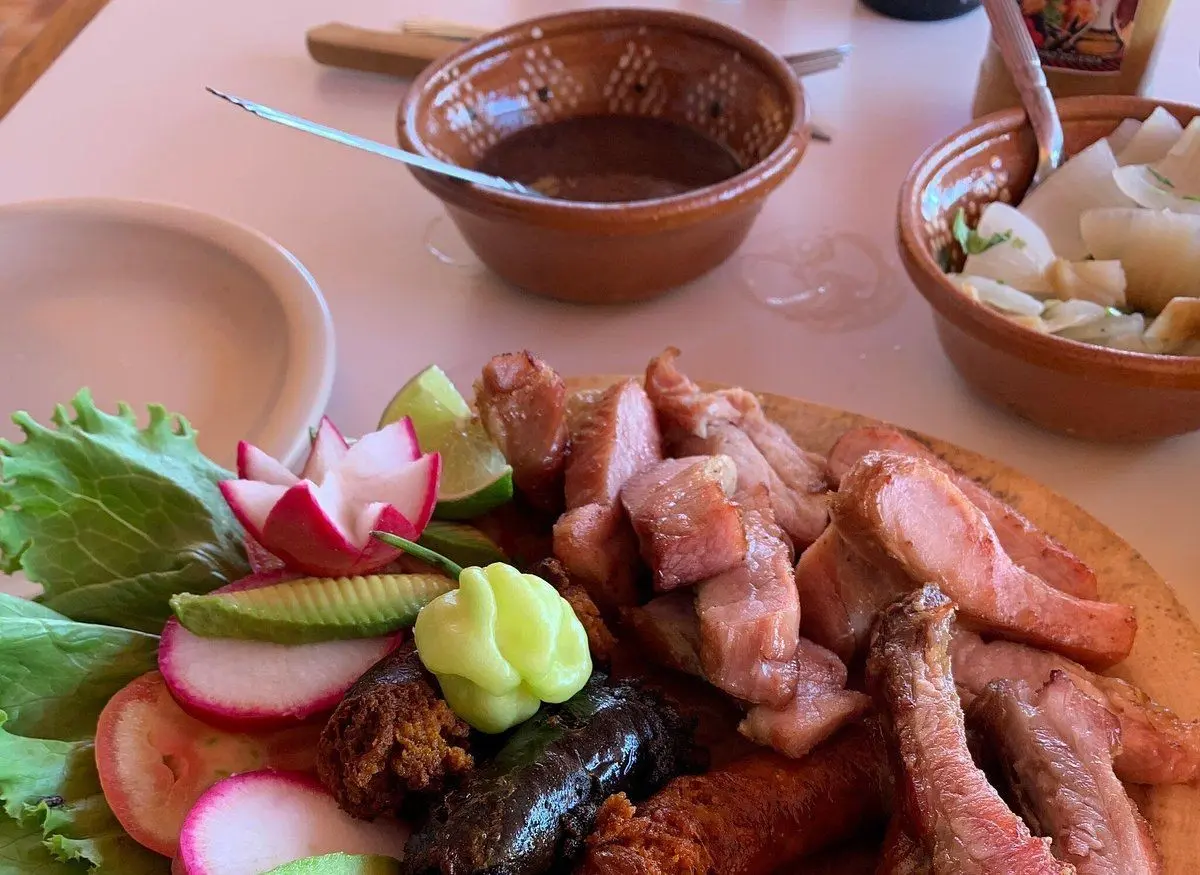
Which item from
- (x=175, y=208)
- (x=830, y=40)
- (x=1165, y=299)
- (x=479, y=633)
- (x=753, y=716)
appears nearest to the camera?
(x=479, y=633)

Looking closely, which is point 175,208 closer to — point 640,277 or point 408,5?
point 640,277

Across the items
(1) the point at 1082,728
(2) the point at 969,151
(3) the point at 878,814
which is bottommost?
(3) the point at 878,814

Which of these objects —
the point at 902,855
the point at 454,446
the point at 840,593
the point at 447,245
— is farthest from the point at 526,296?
the point at 902,855

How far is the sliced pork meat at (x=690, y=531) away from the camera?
123 cm

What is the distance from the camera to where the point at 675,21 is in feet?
7.01

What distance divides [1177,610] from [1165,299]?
642mm

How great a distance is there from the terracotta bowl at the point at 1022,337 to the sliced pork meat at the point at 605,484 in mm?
554

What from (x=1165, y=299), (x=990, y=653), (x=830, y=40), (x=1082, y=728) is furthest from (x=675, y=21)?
(x=1082, y=728)

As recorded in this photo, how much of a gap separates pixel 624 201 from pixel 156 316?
108 cm

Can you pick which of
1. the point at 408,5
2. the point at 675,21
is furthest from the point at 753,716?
the point at 408,5

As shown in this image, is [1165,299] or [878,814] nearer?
[878,814]

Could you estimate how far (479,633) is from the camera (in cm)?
106

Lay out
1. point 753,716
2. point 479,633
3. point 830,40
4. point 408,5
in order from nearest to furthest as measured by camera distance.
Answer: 1. point 479,633
2. point 753,716
3. point 830,40
4. point 408,5

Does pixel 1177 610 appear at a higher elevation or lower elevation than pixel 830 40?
lower
